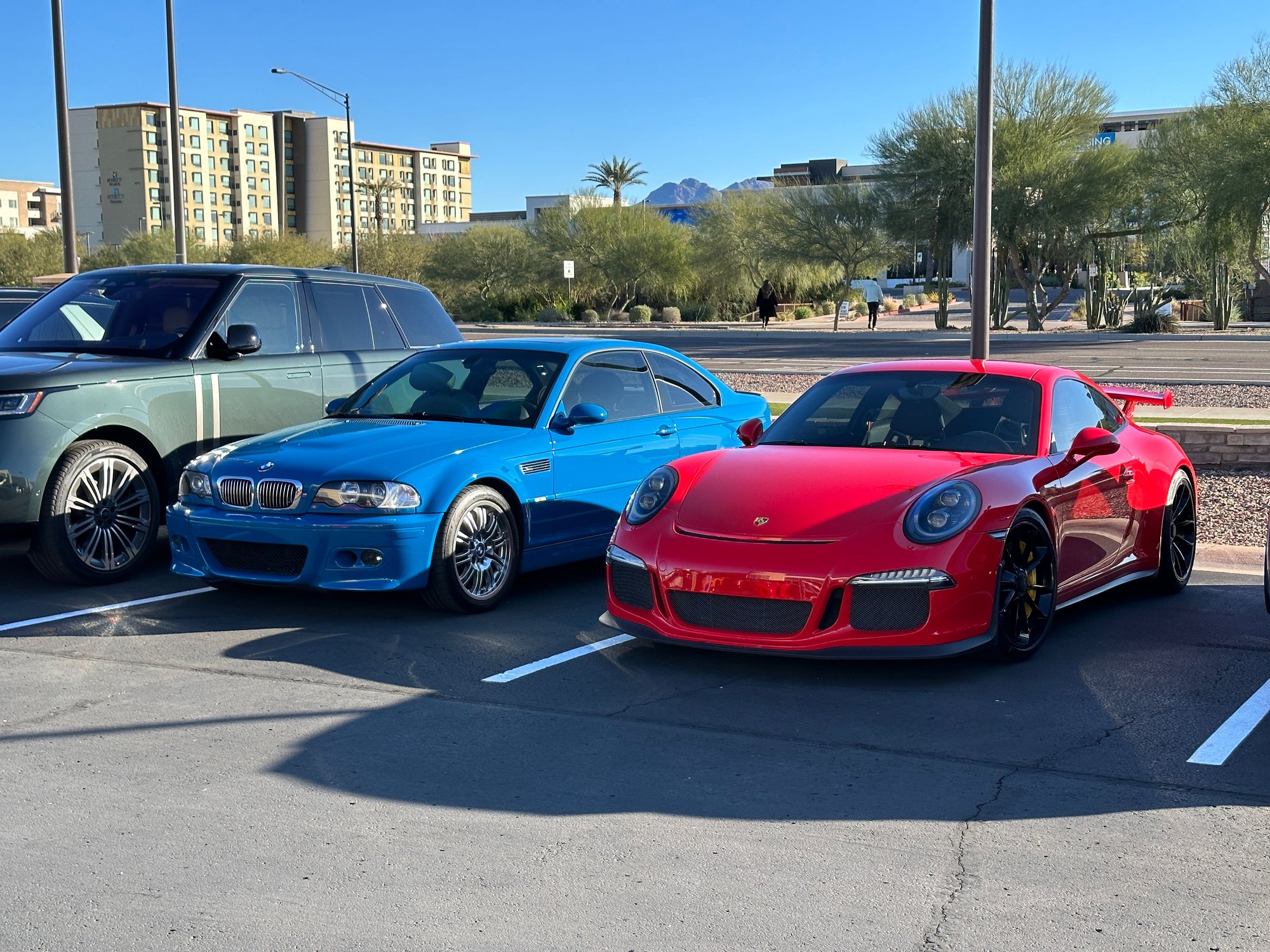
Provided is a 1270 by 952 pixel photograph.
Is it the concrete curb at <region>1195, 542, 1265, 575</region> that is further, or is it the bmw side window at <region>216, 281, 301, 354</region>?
the bmw side window at <region>216, 281, 301, 354</region>

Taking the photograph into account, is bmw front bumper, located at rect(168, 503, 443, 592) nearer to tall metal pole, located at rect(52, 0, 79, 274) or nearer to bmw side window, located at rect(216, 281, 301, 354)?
bmw side window, located at rect(216, 281, 301, 354)

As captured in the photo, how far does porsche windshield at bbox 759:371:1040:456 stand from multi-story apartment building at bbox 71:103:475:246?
136340 mm

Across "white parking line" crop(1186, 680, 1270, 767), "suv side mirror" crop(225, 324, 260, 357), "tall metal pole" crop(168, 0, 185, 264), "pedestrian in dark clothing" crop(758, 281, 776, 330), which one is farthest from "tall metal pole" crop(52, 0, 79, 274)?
"pedestrian in dark clothing" crop(758, 281, 776, 330)

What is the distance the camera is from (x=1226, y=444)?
12.4 m

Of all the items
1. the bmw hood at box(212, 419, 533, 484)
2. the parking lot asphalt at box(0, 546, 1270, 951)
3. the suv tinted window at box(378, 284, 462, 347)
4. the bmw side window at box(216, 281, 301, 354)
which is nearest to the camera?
the parking lot asphalt at box(0, 546, 1270, 951)

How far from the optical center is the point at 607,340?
8977 mm

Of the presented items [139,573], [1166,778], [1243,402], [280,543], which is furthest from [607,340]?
[1243,402]

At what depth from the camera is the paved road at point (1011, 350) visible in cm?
2531

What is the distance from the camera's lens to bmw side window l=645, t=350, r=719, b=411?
30.5 ft

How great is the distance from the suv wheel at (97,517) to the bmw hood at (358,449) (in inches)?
38.3

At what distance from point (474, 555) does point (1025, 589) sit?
9.45 feet

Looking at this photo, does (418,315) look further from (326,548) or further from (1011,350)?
(1011,350)

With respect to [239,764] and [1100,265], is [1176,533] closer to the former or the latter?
[239,764]

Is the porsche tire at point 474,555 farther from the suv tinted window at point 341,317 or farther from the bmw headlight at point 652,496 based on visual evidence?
the suv tinted window at point 341,317
